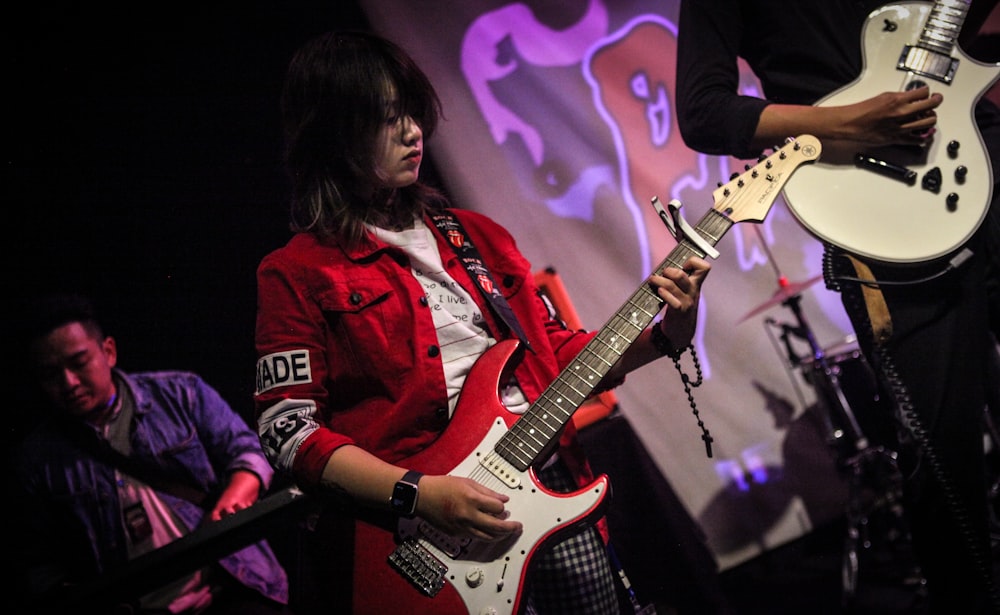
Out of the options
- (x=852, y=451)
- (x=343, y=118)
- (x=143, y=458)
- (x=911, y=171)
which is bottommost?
(x=852, y=451)

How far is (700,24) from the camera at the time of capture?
6.75 ft

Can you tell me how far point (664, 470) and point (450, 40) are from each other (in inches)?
107

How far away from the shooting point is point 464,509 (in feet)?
4.67

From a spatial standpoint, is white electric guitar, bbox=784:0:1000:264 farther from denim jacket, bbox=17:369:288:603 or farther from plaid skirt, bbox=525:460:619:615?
denim jacket, bbox=17:369:288:603

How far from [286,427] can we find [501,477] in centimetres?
54

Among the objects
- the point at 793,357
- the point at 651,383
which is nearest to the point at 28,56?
the point at 651,383

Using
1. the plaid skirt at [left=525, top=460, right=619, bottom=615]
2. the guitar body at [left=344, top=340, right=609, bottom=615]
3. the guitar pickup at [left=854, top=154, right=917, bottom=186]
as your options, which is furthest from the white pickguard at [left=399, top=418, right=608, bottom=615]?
the guitar pickup at [left=854, top=154, right=917, bottom=186]

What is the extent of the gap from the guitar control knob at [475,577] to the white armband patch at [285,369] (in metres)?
0.61

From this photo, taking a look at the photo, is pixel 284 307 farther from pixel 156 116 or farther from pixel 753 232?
pixel 753 232

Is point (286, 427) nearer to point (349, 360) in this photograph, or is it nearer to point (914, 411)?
point (349, 360)

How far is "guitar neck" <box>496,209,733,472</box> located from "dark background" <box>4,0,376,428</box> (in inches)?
62.6

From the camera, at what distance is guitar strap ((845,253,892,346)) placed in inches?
68.7

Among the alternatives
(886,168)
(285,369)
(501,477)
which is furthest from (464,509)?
(886,168)

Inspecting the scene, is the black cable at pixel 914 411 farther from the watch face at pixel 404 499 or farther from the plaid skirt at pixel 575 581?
the watch face at pixel 404 499
